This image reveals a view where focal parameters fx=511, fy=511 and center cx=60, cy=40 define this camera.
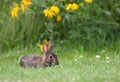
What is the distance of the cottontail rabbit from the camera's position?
8.99m

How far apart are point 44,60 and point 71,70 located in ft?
2.75

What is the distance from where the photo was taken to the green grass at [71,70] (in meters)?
7.49

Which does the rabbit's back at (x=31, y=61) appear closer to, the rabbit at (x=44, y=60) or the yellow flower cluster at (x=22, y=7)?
the rabbit at (x=44, y=60)

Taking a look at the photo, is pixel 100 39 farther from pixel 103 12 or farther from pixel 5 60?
pixel 5 60

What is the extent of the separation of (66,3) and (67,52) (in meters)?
1.15

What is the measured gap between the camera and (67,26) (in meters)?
11.8

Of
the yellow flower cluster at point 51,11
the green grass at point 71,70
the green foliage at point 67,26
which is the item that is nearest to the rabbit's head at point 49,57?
the green grass at point 71,70

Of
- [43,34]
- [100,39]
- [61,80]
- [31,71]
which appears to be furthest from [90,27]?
[61,80]

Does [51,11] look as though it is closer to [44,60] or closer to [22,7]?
[22,7]

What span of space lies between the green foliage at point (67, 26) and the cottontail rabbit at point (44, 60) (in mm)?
2128

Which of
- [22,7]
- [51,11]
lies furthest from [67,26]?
[22,7]

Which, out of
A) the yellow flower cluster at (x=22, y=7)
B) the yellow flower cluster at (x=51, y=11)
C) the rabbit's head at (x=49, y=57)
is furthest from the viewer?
the yellow flower cluster at (x=22, y=7)

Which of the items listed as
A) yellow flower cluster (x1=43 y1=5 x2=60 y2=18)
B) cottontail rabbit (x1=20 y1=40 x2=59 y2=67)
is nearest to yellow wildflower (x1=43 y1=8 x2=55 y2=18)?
yellow flower cluster (x1=43 y1=5 x2=60 y2=18)

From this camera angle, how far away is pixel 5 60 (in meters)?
10.5
